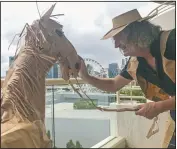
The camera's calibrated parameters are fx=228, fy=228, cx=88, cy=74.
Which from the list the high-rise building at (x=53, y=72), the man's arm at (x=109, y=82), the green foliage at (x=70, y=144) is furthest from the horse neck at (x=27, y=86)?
the man's arm at (x=109, y=82)

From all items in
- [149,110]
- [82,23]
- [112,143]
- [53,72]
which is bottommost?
Result: [112,143]

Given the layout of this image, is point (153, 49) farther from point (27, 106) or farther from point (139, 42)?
point (27, 106)

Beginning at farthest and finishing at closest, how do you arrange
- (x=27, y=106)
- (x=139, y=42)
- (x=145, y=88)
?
(x=145, y=88)
(x=139, y=42)
(x=27, y=106)

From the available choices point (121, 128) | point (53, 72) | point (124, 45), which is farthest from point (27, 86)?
point (121, 128)

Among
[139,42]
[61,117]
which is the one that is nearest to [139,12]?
[139,42]

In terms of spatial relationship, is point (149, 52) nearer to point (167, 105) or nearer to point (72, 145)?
point (167, 105)

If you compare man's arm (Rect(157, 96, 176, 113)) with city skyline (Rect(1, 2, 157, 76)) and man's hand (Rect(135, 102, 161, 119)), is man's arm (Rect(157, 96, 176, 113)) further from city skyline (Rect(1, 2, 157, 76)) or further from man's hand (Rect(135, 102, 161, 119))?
city skyline (Rect(1, 2, 157, 76))
